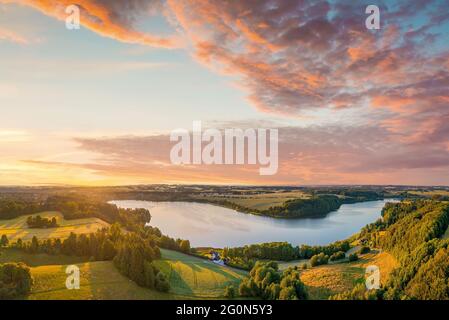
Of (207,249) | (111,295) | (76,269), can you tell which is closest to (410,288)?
(111,295)

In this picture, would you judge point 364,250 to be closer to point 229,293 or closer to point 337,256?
point 337,256

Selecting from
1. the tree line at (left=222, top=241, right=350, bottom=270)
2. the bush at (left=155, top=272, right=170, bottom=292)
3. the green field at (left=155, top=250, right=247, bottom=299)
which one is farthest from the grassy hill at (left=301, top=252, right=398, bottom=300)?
the bush at (left=155, top=272, right=170, bottom=292)

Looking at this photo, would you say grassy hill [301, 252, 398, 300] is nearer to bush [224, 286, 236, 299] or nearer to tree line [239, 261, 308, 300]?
tree line [239, 261, 308, 300]

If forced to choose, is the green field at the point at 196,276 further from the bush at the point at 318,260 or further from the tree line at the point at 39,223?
the tree line at the point at 39,223
